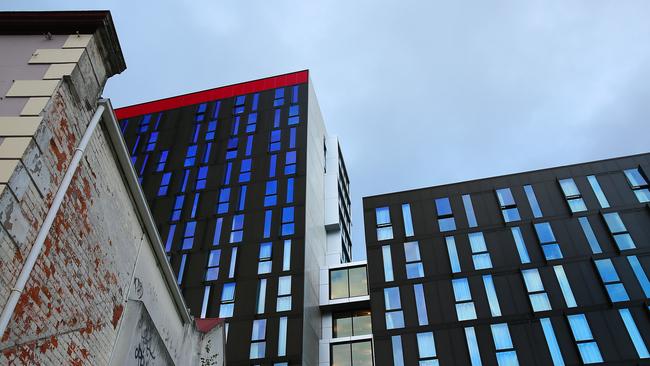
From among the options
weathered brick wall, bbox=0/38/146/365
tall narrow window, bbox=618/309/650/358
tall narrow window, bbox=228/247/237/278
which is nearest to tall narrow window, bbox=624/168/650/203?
tall narrow window, bbox=618/309/650/358

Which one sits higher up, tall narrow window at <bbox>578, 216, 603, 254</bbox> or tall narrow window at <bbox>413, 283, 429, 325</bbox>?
tall narrow window at <bbox>578, 216, 603, 254</bbox>

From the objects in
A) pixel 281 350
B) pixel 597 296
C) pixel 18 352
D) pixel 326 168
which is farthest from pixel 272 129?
pixel 18 352

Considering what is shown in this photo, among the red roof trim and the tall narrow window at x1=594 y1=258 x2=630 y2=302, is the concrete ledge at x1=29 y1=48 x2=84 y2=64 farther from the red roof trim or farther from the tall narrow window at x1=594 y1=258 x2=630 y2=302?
the red roof trim

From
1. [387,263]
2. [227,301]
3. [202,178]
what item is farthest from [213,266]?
[387,263]

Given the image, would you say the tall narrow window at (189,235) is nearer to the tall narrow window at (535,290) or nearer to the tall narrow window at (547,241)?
the tall narrow window at (535,290)

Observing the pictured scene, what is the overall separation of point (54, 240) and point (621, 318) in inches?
1075

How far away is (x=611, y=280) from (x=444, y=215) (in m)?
9.92

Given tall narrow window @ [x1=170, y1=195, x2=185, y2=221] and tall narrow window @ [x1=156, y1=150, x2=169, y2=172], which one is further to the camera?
tall narrow window @ [x1=156, y1=150, x2=169, y2=172]

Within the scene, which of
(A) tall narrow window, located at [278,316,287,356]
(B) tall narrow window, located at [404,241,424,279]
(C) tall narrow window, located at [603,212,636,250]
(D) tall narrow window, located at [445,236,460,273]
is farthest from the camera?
(A) tall narrow window, located at [278,316,287,356]

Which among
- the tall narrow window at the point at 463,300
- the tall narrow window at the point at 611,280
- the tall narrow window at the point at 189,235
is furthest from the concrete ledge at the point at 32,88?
the tall narrow window at the point at 189,235

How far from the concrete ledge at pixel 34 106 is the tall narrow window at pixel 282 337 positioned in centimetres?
2683

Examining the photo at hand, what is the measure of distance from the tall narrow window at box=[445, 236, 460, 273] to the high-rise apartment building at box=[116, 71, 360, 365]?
24.7 feet

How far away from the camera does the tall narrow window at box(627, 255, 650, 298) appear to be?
26.8m

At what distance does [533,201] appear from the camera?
32312 mm
